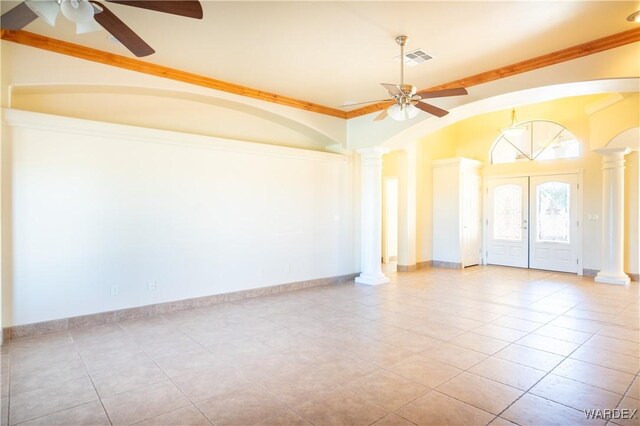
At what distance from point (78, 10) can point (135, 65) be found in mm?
2200

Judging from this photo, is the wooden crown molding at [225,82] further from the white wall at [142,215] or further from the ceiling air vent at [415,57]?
the ceiling air vent at [415,57]

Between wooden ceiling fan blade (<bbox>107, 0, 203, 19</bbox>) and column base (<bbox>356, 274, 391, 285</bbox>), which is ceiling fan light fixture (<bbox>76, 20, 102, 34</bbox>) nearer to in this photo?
wooden ceiling fan blade (<bbox>107, 0, 203, 19</bbox>)

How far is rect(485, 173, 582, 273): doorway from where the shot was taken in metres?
7.80

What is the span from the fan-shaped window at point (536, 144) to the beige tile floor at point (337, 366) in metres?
4.00

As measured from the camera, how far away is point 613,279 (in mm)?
6715

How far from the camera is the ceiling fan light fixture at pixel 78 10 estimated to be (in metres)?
2.28

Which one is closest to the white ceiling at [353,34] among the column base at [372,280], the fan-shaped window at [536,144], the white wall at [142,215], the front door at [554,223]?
the white wall at [142,215]

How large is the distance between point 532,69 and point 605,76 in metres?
0.76

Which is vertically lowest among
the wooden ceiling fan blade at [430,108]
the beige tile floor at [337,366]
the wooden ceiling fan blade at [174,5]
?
the beige tile floor at [337,366]

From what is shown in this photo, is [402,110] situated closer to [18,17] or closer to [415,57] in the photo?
[415,57]

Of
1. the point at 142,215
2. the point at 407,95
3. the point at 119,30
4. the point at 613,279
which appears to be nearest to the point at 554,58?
the point at 407,95

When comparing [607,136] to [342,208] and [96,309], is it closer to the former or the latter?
[342,208]

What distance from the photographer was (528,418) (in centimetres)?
238

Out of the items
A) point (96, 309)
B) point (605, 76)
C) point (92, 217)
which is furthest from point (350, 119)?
point (96, 309)
